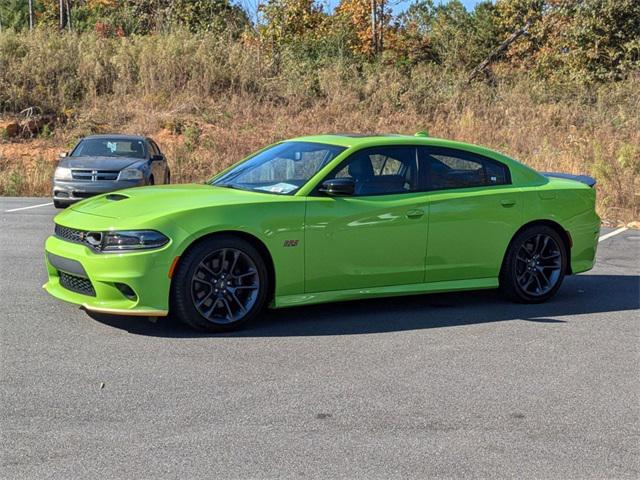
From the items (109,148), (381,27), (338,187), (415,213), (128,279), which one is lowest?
(128,279)

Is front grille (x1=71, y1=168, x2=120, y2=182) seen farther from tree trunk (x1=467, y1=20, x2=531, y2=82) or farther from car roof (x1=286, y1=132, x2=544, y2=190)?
tree trunk (x1=467, y1=20, x2=531, y2=82)

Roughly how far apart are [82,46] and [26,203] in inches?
607

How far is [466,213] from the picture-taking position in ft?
25.7

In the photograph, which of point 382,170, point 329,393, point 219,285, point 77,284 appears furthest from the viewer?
point 382,170

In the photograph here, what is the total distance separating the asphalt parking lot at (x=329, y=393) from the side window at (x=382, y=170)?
3.54 ft

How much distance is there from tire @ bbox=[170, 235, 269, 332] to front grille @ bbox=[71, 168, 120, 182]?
32.5ft

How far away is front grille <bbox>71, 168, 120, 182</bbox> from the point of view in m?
16.2

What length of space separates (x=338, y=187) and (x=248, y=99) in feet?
75.1

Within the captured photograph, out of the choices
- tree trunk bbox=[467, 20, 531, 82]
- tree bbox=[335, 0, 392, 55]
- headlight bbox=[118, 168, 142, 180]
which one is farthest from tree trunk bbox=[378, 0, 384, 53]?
headlight bbox=[118, 168, 142, 180]

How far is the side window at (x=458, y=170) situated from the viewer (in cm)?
791

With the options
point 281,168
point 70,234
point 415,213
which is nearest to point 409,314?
point 415,213

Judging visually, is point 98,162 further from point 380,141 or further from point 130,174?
point 380,141

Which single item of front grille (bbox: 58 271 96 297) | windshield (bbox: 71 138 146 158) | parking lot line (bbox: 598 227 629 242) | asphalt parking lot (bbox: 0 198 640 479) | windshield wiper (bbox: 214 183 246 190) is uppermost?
windshield wiper (bbox: 214 183 246 190)

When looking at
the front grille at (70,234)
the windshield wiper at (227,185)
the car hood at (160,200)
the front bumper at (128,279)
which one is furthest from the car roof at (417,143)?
the front grille at (70,234)
